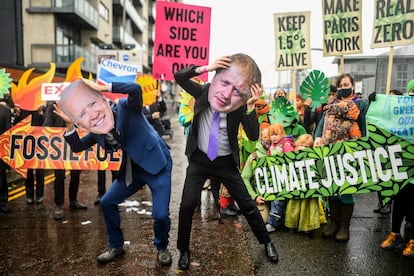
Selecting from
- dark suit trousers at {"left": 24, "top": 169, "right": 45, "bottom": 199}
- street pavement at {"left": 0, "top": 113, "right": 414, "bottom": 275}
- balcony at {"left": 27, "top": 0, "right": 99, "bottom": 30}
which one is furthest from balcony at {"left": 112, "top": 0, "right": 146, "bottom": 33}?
street pavement at {"left": 0, "top": 113, "right": 414, "bottom": 275}

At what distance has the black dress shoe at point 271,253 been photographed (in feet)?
11.7

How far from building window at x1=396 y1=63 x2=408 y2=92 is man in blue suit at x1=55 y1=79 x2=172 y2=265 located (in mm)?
3896

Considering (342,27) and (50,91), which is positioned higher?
(342,27)

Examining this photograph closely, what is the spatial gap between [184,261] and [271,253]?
888mm

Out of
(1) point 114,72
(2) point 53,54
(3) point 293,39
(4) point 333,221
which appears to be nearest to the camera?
(4) point 333,221

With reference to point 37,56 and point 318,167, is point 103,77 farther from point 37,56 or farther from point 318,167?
point 37,56

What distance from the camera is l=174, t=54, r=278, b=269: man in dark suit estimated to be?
3166 millimetres

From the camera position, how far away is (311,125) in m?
6.92

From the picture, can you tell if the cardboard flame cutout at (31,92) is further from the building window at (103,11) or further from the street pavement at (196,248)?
the building window at (103,11)

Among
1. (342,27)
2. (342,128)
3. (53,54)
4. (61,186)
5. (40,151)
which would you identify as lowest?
(61,186)

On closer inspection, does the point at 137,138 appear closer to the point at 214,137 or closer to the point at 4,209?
the point at 214,137

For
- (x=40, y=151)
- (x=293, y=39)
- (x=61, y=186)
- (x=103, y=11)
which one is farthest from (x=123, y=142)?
(x=103, y=11)

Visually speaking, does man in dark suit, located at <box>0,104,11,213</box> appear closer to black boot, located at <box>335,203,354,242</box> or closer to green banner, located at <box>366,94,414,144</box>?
black boot, located at <box>335,203,354,242</box>

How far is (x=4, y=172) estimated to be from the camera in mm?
5359
